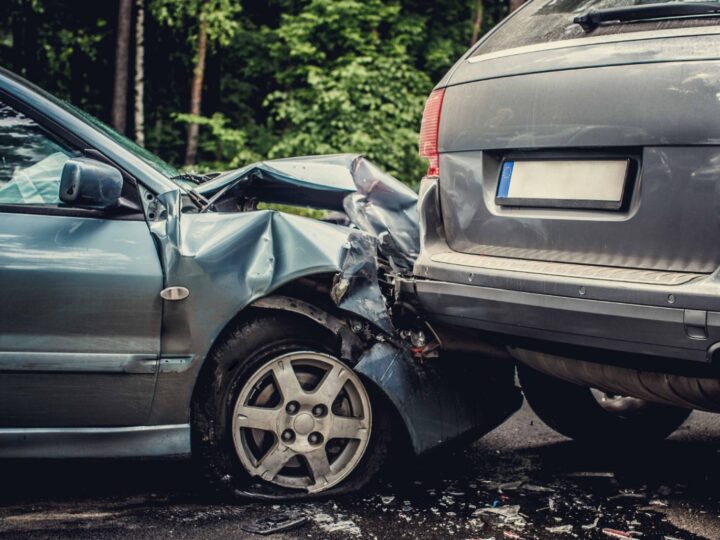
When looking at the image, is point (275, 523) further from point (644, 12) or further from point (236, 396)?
point (644, 12)

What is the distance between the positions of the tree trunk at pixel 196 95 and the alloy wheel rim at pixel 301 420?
1385 cm

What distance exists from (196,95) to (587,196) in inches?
589

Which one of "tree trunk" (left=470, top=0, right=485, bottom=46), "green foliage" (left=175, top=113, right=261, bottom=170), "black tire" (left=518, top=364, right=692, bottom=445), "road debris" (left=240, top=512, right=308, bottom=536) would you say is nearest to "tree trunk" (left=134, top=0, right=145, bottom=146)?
"green foliage" (left=175, top=113, right=261, bottom=170)

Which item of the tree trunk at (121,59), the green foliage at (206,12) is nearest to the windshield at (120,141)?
the tree trunk at (121,59)

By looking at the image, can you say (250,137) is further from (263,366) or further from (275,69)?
(263,366)

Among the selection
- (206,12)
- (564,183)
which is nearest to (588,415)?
(564,183)

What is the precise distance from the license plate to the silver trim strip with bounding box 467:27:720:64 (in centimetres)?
39

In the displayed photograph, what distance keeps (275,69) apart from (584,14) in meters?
14.0

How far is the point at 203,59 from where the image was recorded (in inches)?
663

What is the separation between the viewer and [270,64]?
1683cm

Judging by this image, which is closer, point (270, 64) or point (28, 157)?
point (28, 157)

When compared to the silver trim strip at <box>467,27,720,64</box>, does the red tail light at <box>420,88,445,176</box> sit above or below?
below

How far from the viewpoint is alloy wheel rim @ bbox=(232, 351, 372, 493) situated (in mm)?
3406

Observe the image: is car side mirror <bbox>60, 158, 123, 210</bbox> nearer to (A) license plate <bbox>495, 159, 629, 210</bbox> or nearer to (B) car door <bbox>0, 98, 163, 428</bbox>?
(B) car door <bbox>0, 98, 163, 428</bbox>
